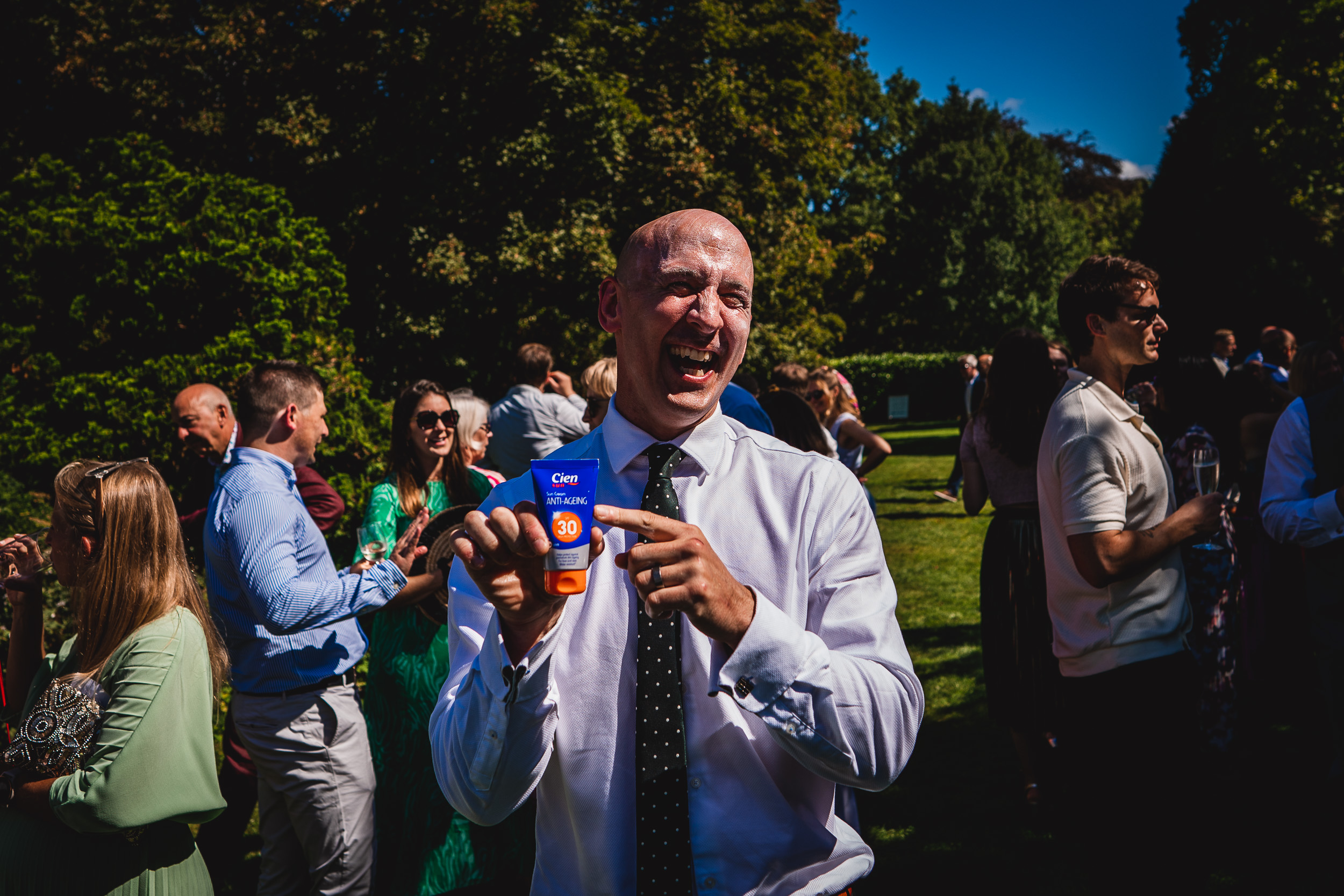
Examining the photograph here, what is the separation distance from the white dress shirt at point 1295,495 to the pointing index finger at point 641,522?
3.49m

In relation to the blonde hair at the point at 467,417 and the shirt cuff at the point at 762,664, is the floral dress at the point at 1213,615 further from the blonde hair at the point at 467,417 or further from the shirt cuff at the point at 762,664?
the blonde hair at the point at 467,417

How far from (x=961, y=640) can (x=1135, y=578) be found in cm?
480

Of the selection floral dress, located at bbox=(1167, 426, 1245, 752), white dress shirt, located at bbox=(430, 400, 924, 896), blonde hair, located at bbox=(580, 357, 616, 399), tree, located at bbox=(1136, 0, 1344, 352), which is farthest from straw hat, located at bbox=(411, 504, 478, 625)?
tree, located at bbox=(1136, 0, 1344, 352)

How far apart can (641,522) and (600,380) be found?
3940mm

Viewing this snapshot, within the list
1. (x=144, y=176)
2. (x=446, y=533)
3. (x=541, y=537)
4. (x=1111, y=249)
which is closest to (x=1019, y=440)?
(x=446, y=533)

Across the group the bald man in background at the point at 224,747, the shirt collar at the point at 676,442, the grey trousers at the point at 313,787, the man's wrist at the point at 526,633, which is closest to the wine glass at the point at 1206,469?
the shirt collar at the point at 676,442

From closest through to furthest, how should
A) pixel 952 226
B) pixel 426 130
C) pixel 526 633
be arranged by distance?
pixel 526 633
pixel 426 130
pixel 952 226

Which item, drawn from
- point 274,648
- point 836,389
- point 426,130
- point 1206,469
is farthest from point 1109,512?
point 426,130

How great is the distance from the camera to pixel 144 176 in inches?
383

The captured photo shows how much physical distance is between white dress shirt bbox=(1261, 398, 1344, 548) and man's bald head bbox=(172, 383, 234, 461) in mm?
4957

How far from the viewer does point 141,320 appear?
884 centimetres

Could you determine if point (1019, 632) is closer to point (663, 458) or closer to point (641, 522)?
point (663, 458)

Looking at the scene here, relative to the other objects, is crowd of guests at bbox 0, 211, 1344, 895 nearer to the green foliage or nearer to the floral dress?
the floral dress

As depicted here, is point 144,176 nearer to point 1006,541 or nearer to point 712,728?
point 1006,541
